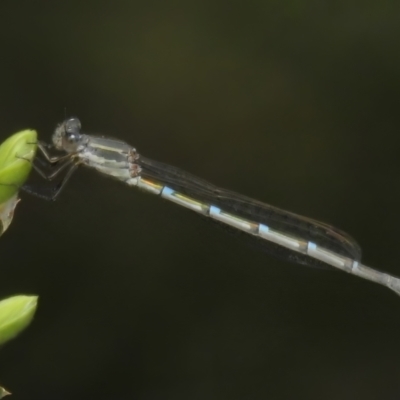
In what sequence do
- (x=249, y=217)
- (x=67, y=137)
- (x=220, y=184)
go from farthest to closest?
(x=220, y=184)
(x=249, y=217)
(x=67, y=137)

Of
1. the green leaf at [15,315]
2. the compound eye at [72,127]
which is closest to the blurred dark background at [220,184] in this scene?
the compound eye at [72,127]

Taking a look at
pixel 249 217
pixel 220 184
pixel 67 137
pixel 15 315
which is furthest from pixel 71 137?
pixel 220 184

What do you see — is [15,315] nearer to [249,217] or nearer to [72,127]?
[72,127]

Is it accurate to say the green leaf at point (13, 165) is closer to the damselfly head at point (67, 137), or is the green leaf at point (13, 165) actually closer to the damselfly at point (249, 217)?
the damselfly head at point (67, 137)

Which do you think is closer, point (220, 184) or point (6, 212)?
point (6, 212)

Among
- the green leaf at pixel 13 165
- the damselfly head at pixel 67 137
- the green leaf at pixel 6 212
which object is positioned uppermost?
the damselfly head at pixel 67 137

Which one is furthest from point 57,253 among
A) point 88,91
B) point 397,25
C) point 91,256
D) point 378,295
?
point 397,25

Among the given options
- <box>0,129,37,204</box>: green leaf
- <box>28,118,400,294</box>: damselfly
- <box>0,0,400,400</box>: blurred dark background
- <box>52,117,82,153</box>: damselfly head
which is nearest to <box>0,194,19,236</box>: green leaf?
<box>0,129,37,204</box>: green leaf
